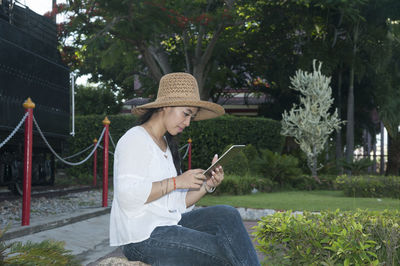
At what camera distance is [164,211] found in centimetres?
312

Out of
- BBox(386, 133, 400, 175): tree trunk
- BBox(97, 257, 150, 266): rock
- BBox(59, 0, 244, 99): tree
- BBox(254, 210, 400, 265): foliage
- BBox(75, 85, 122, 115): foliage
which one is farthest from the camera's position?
BBox(75, 85, 122, 115): foliage

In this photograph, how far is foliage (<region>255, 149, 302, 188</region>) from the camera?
14.5 meters

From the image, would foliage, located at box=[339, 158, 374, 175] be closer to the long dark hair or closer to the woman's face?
the long dark hair

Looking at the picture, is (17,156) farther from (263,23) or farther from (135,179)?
(263,23)

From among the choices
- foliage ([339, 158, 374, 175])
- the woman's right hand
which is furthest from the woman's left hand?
foliage ([339, 158, 374, 175])

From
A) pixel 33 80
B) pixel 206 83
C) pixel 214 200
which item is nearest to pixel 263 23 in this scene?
pixel 206 83

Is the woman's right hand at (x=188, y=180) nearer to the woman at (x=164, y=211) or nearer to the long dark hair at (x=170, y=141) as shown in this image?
the woman at (x=164, y=211)

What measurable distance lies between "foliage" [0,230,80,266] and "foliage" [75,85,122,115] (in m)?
24.2

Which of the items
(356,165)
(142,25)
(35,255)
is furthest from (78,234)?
(356,165)

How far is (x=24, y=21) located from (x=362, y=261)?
8.90 meters

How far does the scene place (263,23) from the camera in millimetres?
20859

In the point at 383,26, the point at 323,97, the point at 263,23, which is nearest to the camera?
the point at 323,97

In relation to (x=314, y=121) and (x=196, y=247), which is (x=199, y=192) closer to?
(x=196, y=247)

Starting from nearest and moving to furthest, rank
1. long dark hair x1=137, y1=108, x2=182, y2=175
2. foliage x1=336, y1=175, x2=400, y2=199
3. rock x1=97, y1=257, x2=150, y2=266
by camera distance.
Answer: rock x1=97, y1=257, x2=150, y2=266
long dark hair x1=137, y1=108, x2=182, y2=175
foliage x1=336, y1=175, x2=400, y2=199
